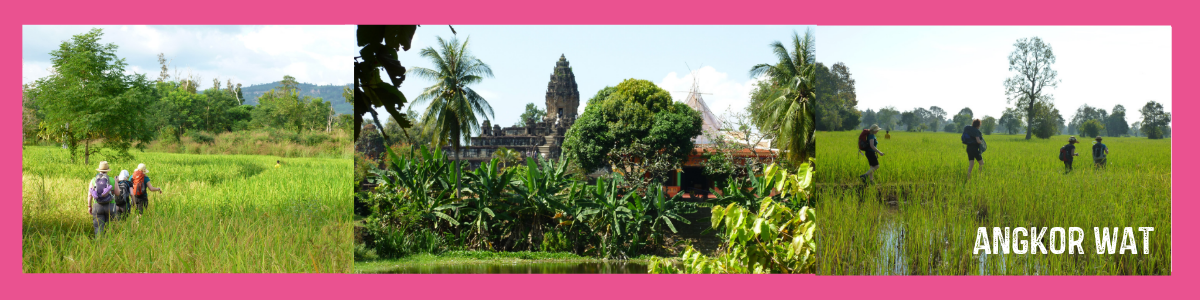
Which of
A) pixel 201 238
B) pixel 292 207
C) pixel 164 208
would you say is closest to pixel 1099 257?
pixel 292 207

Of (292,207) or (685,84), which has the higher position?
(685,84)

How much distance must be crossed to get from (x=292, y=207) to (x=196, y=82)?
143 centimetres

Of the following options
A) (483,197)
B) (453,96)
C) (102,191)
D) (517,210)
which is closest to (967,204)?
(517,210)

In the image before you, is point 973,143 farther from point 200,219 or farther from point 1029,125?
point 200,219

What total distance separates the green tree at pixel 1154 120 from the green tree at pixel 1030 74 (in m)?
0.71

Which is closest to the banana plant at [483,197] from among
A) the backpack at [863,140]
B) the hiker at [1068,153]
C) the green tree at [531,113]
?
the green tree at [531,113]

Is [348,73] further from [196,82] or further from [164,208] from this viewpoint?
[164,208]

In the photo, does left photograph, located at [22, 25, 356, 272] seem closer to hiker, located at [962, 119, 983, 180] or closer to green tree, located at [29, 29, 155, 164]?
green tree, located at [29, 29, 155, 164]

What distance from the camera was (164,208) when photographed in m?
5.93

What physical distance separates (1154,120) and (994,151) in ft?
4.11

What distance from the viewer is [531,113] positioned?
256 inches

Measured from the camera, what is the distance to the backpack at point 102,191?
5.76 metres

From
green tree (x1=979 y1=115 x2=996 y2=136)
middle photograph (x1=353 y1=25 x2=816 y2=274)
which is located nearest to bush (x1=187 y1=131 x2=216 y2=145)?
middle photograph (x1=353 y1=25 x2=816 y2=274)

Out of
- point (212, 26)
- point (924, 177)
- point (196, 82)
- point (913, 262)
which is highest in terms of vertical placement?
point (212, 26)
